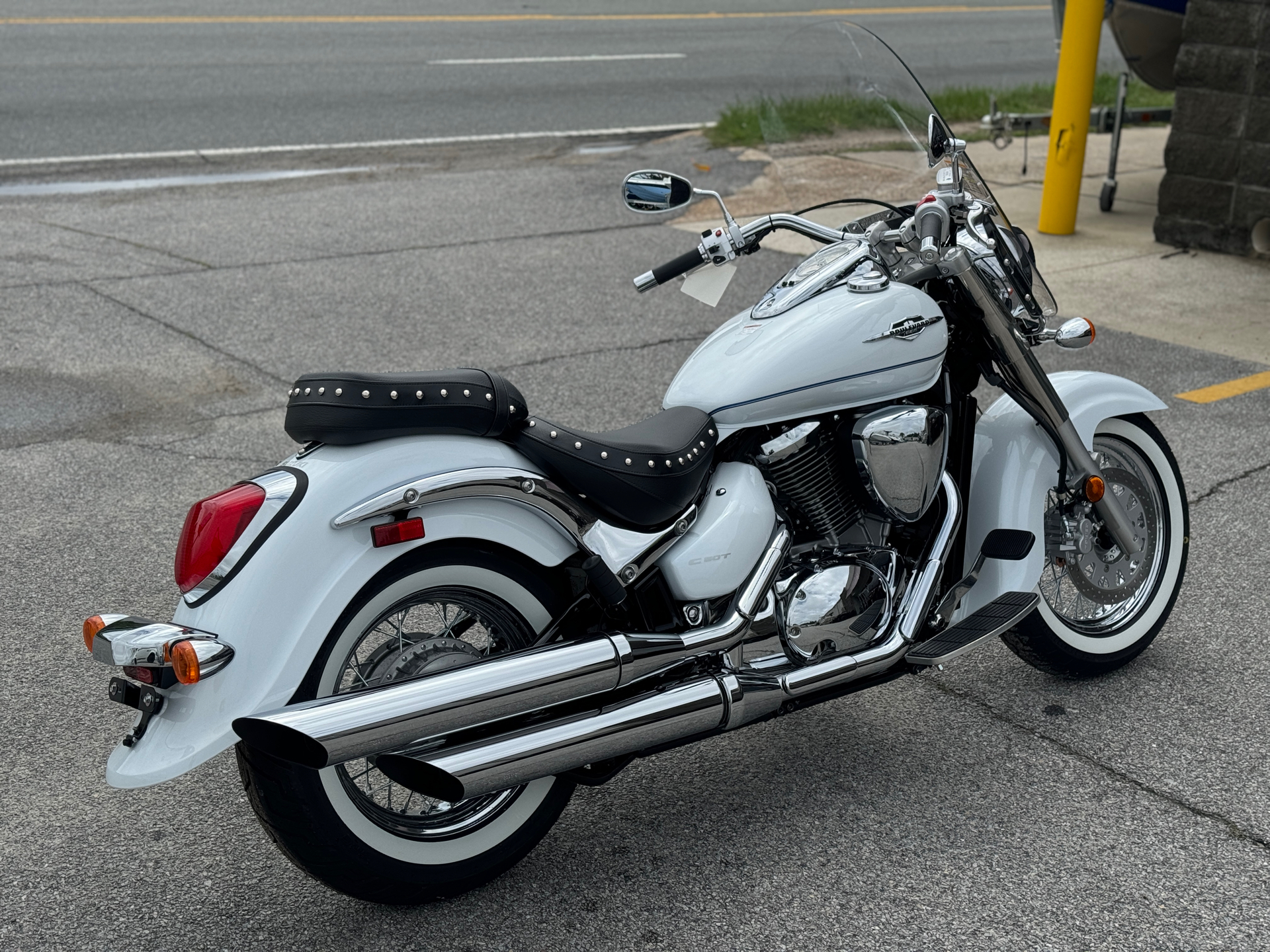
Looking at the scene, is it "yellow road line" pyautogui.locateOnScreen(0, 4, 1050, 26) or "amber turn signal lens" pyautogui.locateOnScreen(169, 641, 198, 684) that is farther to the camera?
"yellow road line" pyautogui.locateOnScreen(0, 4, 1050, 26)

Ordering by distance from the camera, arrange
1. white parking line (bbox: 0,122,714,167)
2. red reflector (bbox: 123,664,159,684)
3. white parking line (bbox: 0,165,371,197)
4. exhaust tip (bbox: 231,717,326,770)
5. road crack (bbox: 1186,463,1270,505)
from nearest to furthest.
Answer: exhaust tip (bbox: 231,717,326,770) → red reflector (bbox: 123,664,159,684) → road crack (bbox: 1186,463,1270,505) → white parking line (bbox: 0,165,371,197) → white parking line (bbox: 0,122,714,167)

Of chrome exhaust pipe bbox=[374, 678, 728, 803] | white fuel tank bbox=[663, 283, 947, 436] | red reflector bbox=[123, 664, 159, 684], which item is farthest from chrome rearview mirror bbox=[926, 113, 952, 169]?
red reflector bbox=[123, 664, 159, 684]

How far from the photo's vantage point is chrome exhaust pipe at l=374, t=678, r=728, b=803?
2.60m

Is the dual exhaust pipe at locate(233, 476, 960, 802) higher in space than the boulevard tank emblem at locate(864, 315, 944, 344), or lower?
lower

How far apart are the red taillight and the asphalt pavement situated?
293 inches

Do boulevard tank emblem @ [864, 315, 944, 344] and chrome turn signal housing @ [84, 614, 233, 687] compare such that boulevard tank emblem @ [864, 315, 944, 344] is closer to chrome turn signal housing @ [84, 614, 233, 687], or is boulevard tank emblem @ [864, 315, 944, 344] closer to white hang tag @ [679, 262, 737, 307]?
white hang tag @ [679, 262, 737, 307]

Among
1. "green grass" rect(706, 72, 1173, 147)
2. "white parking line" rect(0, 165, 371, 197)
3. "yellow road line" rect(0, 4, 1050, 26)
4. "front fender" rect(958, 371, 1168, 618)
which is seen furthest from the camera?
"yellow road line" rect(0, 4, 1050, 26)

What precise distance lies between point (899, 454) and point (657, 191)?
2.86ft

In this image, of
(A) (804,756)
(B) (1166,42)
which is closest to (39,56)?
(B) (1166,42)

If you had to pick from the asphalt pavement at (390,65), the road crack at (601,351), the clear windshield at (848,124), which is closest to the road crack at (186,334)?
the road crack at (601,351)

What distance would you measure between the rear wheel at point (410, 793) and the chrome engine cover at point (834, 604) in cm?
60

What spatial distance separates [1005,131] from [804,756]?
→ 7.76m

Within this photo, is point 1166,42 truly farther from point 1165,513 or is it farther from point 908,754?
point 908,754

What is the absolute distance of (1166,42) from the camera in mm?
10305
